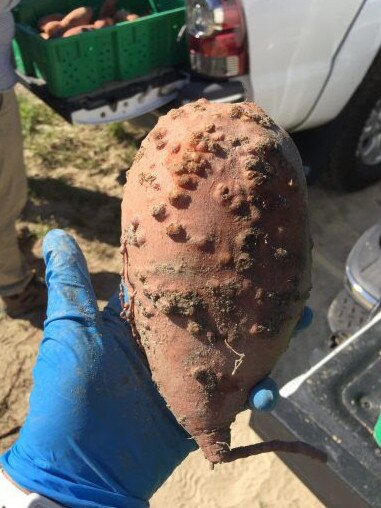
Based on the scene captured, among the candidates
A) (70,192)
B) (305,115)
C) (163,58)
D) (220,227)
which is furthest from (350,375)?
(70,192)


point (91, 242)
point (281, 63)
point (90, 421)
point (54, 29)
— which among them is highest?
point (54, 29)

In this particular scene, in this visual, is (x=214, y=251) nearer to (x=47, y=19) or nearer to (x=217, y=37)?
(x=217, y=37)

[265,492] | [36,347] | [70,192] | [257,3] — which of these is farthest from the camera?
[70,192]

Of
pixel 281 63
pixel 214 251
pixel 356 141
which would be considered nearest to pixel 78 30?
pixel 281 63

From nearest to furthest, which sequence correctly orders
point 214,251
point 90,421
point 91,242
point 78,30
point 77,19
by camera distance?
point 214,251 < point 90,421 < point 78,30 < point 77,19 < point 91,242

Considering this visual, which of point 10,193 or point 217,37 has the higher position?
point 217,37

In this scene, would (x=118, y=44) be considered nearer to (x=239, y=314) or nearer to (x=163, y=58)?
(x=163, y=58)

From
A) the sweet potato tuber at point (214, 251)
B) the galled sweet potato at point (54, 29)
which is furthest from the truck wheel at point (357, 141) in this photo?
the sweet potato tuber at point (214, 251)
